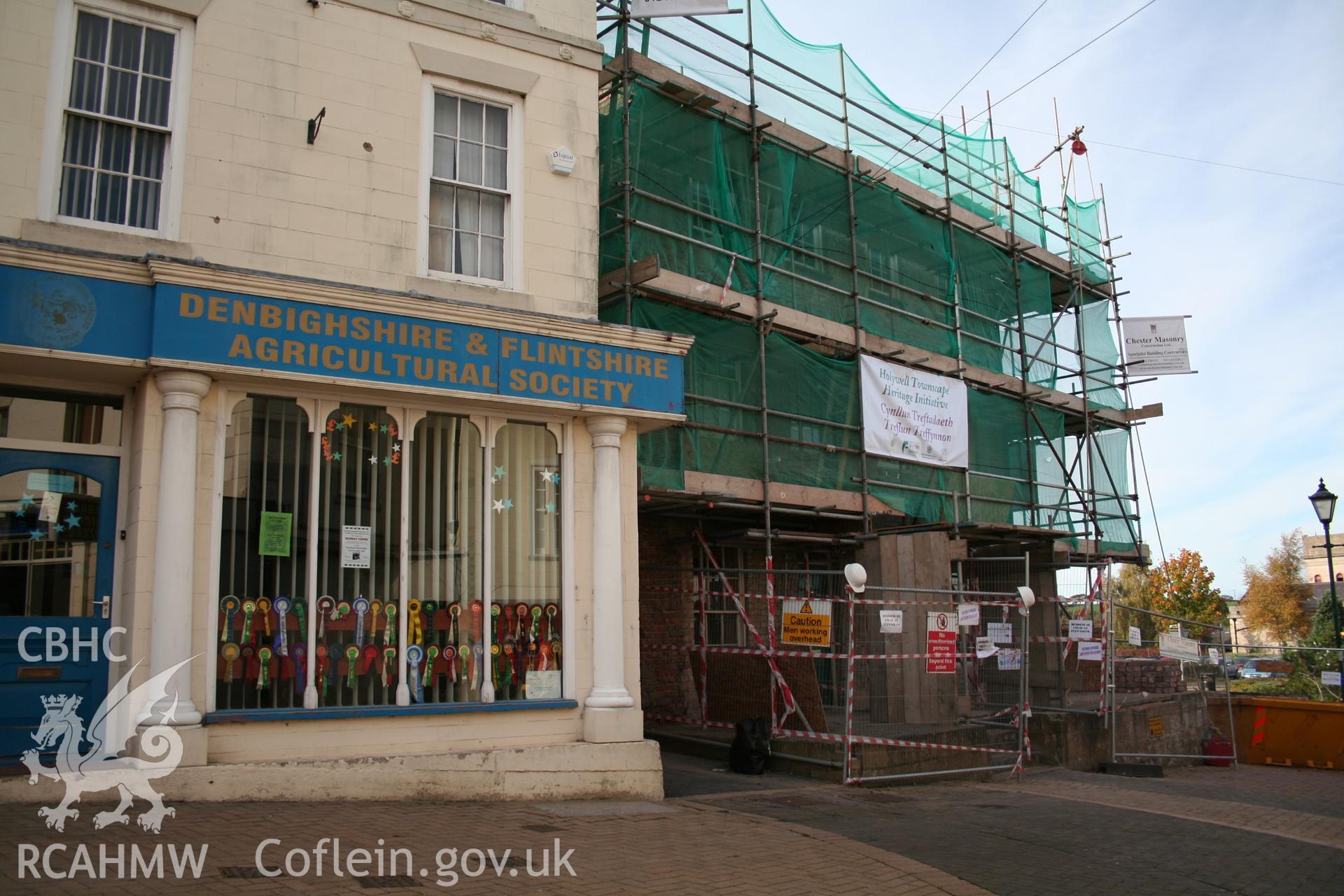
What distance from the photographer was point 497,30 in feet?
34.4

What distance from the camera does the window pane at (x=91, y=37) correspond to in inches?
335

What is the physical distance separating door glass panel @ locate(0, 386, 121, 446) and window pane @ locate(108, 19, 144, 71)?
9.26ft

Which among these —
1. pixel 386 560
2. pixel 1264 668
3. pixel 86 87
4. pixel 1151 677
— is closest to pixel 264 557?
pixel 386 560

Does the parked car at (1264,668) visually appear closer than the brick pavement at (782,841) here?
No

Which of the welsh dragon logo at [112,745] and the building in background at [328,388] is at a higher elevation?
the building in background at [328,388]

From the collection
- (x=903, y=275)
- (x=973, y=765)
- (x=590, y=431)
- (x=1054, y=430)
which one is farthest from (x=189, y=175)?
(x=1054, y=430)

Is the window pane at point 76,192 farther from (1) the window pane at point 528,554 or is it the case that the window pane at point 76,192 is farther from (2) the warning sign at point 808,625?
(2) the warning sign at point 808,625

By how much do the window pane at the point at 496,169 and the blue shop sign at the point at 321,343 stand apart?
176 cm

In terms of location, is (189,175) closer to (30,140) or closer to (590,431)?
(30,140)

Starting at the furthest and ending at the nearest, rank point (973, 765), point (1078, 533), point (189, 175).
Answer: point (1078, 533) < point (973, 765) < point (189, 175)

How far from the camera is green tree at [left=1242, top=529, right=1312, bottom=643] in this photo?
51.5 metres

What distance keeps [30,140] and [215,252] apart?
1.55 metres

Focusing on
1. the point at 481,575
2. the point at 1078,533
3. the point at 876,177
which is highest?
the point at 876,177

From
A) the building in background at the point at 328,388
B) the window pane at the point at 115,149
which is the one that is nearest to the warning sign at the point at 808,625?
the building in background at the point at 328,388
